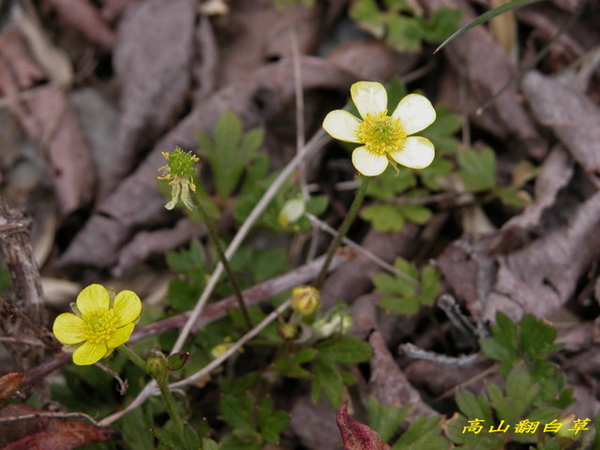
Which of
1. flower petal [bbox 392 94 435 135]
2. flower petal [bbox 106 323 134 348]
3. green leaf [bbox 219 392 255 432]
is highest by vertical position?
flower petal [bbox 392 94 435 135]

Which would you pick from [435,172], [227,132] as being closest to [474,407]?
[435,172]

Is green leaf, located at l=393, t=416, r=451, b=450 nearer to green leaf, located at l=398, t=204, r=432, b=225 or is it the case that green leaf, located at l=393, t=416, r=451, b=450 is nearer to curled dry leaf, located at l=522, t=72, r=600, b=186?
green leaf, located at l=398, t=204, r=432, b=225

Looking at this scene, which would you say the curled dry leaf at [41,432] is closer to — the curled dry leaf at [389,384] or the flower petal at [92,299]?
the flower petal at [92,299]

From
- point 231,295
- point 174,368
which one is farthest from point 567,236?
point 174,368

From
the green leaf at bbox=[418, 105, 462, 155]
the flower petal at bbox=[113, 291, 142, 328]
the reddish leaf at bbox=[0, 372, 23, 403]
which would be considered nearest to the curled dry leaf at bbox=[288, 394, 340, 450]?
the flower petal at bbox=[113, 291, 142, 328]

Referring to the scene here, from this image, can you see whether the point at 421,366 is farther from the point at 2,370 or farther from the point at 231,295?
the point at 2,370

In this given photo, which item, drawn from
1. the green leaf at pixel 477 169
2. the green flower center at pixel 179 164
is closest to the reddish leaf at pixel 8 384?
the green flower center at pixel 179 164

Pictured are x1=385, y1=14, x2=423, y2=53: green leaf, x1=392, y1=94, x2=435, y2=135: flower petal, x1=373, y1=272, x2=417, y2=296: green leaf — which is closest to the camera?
x1=392, y1=94, x2=435, y2=135: flower petal

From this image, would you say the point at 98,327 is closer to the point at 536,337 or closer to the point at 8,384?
the point at 8,384
